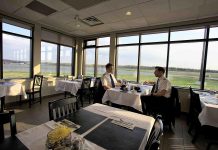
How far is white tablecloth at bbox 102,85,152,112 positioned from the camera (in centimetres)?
288

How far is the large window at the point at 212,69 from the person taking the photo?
3881 mm

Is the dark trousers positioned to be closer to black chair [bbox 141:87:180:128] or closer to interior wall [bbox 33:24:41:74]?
black chair [bbox 141:87:180:128]

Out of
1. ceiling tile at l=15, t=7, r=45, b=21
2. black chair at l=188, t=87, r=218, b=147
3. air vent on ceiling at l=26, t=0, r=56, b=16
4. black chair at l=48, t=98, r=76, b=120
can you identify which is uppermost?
ceiling tile at l=15, t=7, r=45, b=21

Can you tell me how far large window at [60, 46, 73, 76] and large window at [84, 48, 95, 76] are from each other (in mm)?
816

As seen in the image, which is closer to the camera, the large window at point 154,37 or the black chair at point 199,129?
the black chair at point 199,129

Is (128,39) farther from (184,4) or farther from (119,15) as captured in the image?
(184,4)

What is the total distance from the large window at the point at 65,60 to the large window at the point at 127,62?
2.61 meters

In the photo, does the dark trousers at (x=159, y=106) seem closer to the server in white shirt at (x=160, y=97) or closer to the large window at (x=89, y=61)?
the server in white shirt at (x=160, y=97)

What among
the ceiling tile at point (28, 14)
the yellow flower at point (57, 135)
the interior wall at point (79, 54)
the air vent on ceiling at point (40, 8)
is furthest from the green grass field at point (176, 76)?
the yellow flower at point (57, 135)

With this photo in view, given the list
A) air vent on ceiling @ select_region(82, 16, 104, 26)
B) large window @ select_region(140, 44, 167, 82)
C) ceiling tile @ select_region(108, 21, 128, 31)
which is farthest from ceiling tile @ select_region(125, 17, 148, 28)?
air vent on ceiling @ select_region(82, 16, 104, 26)

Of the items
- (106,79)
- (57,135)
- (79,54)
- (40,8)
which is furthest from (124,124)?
(79,54)

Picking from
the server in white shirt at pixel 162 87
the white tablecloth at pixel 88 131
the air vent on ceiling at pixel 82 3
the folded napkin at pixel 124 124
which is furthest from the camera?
the air vent on ceiling at pixel 82 3

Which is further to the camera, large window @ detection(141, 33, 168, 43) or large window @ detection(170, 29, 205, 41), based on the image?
large window @ detection(141, 33, 168, 43)

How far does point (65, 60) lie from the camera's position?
6.34 meters
